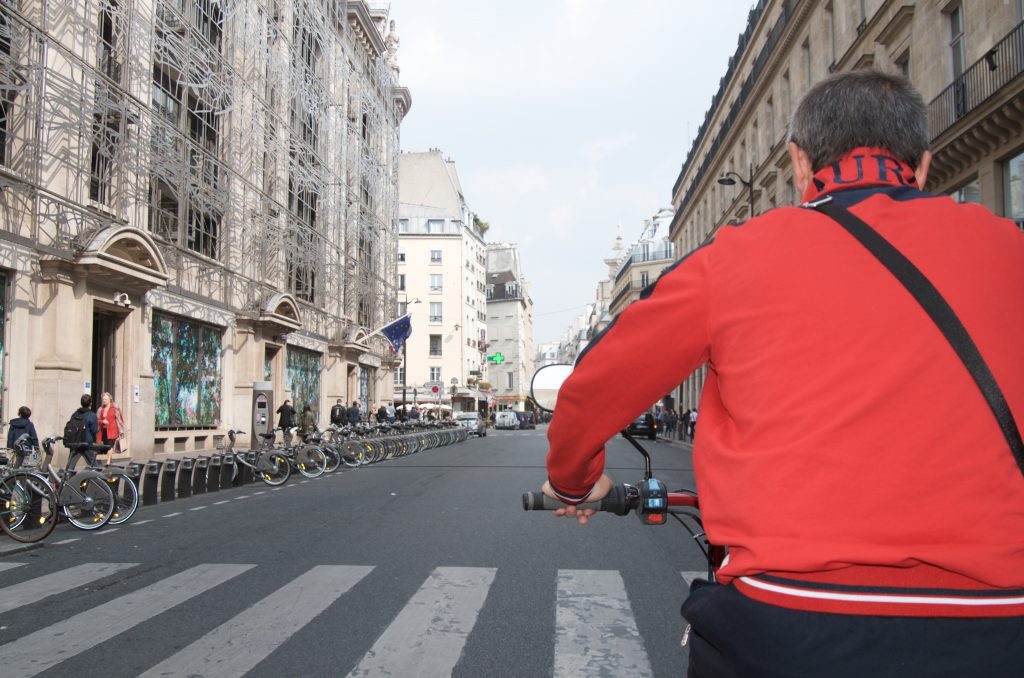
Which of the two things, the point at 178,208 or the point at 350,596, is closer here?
the point at 350,596

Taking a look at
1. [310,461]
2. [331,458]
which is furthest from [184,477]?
[331,458]

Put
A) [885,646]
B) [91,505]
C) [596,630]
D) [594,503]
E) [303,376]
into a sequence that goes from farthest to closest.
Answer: [303,376]
[91,505]
[596,630]
[594,503]
[885,646]

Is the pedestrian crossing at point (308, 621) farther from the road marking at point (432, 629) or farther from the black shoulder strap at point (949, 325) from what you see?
the black shoulder strap at point (949, 325)

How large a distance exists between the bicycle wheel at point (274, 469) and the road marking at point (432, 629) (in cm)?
929

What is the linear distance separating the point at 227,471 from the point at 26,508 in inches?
233

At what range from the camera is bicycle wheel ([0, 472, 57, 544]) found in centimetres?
877

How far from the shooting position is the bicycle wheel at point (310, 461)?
55.3 feet

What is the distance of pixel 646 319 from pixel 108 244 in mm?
17639

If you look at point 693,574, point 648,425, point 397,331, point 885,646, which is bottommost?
point 693,574

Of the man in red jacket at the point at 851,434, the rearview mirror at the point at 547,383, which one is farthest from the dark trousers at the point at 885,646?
the rearview mirror at the point at 547,383

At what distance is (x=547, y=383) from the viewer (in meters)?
2.27

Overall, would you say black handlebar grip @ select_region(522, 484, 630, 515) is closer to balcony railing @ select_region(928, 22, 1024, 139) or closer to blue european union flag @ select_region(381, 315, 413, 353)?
balcony railing @ select_region(928, 22, 1024, 139)

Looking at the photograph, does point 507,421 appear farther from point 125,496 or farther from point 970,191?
point 125,496

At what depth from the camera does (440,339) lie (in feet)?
269
